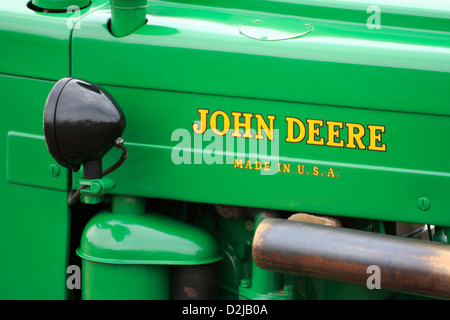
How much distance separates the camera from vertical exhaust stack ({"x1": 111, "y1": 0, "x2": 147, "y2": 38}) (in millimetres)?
2314

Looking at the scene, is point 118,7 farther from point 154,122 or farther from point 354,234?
point 354,234

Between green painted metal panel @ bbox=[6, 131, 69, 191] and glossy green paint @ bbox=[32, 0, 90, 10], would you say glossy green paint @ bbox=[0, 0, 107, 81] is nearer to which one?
glossy green paint @ bbox=[32, 0, 90, 10]

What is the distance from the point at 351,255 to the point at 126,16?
934 mm

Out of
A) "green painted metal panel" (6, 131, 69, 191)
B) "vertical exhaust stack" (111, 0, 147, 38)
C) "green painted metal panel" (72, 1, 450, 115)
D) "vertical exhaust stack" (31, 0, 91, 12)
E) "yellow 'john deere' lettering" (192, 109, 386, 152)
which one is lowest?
"green painted metal panel" (6, 131, 69, 191)

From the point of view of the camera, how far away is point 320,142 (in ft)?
7.29

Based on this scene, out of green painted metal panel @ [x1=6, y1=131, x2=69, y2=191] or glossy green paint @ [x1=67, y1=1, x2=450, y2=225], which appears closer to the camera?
glossy green paint @ [x1=67, y1=1, x2=450, y2=225]

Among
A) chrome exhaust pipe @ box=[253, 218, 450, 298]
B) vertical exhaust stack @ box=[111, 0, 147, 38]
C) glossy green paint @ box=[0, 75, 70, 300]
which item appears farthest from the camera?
glossy green paint @ box=[0, 75, 70, 300]

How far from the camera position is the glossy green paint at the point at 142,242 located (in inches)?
93.1

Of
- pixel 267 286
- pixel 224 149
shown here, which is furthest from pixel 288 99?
pixel 267 286

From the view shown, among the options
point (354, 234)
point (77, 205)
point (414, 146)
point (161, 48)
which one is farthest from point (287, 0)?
point (77, 205)

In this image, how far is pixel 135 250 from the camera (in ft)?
7.75

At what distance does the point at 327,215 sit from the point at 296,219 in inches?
3.5

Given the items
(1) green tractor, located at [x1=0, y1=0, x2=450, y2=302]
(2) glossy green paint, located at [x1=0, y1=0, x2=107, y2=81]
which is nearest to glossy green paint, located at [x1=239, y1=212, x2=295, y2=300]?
(1) green tractor, located at [x1=0, y1=0, x2=450, y2=302]

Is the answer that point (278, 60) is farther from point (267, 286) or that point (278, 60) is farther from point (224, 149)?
point (267, 286)
